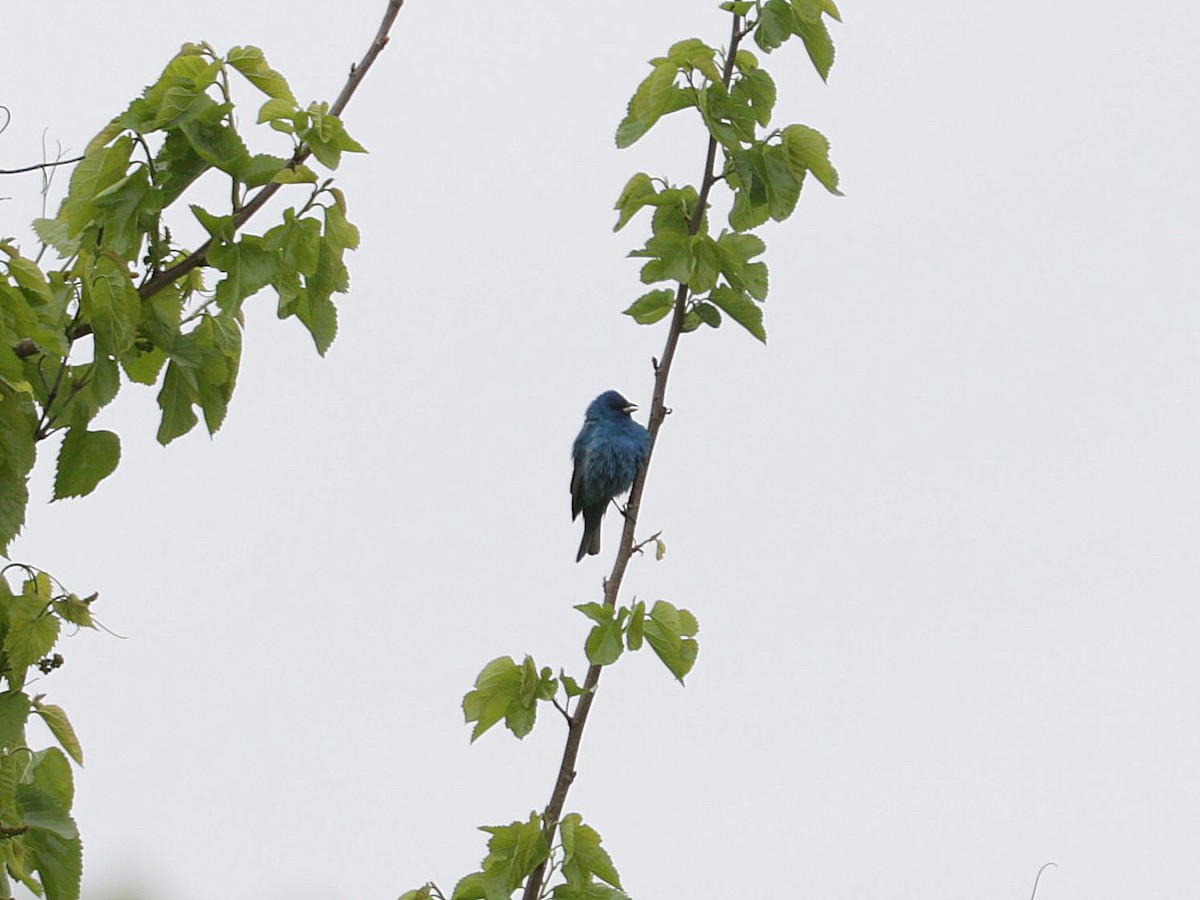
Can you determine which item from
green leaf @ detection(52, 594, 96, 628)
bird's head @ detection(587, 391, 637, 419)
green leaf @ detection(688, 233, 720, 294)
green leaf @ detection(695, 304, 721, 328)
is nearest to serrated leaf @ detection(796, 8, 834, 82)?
green leaf @ detection(688, 233, 720, 294)

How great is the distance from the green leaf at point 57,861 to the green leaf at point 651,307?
207cm

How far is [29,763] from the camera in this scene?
3.09 meters

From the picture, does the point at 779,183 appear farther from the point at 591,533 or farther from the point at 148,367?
the point at 591,533

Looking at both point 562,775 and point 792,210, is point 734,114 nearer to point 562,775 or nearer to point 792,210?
point 792,210

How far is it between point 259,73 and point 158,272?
429 mm

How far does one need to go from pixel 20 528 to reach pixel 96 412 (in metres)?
0.29

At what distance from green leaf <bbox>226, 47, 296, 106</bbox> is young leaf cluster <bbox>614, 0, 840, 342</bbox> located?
121cm

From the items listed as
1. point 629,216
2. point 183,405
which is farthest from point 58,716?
point 629,216

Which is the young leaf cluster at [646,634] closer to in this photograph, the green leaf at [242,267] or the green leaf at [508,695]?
the green leaf at [508,695]

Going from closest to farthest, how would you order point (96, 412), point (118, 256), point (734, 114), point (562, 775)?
point (118, 256) < point (96, 412) < point (562, 775) < point (734, 114)

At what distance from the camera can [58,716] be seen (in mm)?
3146

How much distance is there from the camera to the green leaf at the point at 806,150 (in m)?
3.93

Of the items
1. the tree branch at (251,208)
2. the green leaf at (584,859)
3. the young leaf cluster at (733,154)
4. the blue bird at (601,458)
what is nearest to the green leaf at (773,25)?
the young leaf cluster at (733,154)

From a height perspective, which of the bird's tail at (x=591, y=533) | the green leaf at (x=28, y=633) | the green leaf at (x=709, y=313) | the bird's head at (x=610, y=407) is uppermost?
the bird's head at (x=610, y=407)
